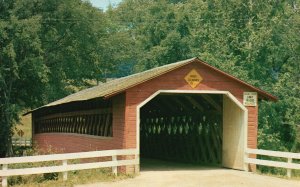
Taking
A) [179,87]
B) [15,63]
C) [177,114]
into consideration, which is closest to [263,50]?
[177,114]

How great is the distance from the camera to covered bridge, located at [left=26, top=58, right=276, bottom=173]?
17.2 metres

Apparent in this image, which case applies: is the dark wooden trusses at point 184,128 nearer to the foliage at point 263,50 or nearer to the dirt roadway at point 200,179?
the dirt roadway at point 200,179

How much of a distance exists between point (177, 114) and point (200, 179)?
8.43 meters

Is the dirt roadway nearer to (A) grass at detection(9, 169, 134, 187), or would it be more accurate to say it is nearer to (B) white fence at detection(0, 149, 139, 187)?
(A) grass at detection(9, 169, 134, 187)

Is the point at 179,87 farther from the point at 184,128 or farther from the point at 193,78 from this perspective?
the point at 184,128

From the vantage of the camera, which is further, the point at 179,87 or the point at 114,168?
the point at 179,87

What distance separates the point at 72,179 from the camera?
15180 millimetres

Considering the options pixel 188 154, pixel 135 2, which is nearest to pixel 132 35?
pixel 135 2

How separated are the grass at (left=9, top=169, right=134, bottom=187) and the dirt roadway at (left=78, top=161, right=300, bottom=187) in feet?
1.69

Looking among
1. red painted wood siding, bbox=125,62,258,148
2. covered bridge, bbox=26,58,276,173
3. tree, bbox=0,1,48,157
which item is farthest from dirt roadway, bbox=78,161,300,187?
tree, bbox=0,1,48,157

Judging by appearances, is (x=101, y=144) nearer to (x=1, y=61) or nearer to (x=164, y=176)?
(x=164, y=176)

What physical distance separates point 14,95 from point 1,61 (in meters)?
4.71

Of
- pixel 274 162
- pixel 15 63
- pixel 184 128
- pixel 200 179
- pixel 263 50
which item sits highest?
pixel 263 50

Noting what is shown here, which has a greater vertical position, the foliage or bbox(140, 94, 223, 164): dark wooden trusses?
the foliage
